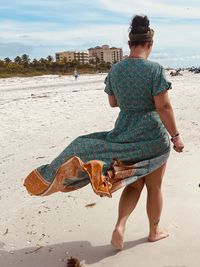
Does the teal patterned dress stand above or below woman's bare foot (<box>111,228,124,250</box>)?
above

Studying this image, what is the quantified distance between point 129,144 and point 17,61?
274ft

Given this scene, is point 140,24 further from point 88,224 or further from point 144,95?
point 88,224

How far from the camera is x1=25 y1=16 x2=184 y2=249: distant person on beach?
10.5 feet

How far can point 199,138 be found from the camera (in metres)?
8.12

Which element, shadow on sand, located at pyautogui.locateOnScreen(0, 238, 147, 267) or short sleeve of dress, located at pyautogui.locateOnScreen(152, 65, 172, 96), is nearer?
short sleeve of dress, located at pyautogui.locateOnScreen(152, 65, 172, 96)

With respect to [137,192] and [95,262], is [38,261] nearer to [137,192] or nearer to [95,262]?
[95,262]

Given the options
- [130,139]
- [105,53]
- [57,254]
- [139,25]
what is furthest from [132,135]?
[105,53]

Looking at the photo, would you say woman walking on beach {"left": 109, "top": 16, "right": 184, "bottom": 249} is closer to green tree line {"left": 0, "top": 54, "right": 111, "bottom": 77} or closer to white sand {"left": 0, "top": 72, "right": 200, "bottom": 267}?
white sand {"left": 0, "top": 72, "right": 200, "bottom": 267}

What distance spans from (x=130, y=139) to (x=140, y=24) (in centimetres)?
83

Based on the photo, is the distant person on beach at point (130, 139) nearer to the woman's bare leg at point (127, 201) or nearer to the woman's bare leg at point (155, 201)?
the woman's bare leg at point (155, 201)

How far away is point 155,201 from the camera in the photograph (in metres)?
3.65

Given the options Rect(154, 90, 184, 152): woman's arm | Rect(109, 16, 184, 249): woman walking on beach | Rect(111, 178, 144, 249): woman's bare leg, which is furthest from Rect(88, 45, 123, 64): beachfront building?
Rect(154, 90, 184, 152): woman's arm

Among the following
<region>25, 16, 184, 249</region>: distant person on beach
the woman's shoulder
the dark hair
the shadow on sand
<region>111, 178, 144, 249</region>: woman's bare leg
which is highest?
the dark hair

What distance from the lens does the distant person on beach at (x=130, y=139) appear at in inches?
126
